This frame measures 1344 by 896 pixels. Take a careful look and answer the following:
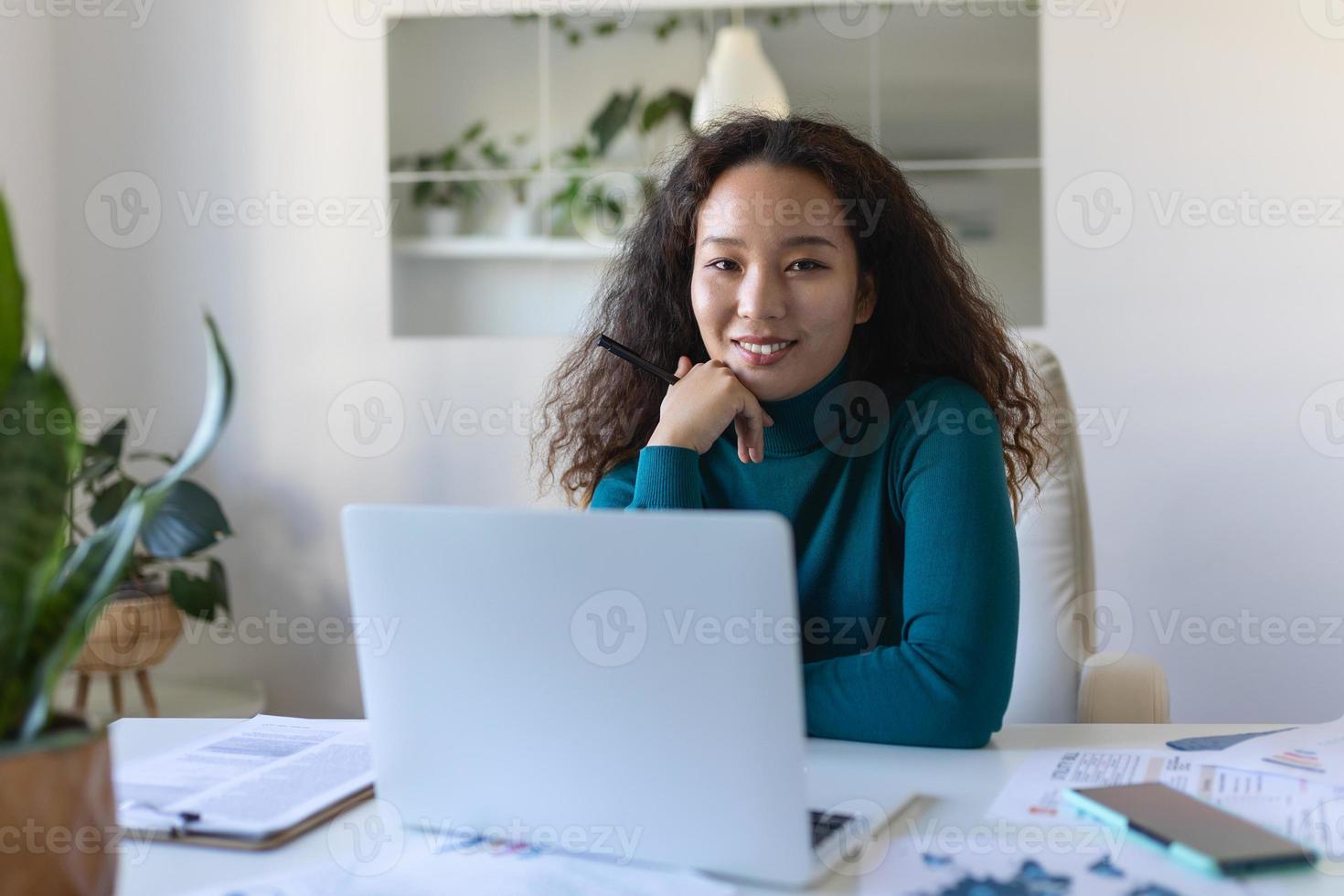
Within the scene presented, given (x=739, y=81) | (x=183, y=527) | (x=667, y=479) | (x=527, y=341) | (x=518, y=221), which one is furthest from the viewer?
(x=518, y=221)

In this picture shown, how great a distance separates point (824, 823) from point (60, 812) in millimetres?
499

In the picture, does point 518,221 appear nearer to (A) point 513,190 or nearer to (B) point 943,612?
(A) point 513,190

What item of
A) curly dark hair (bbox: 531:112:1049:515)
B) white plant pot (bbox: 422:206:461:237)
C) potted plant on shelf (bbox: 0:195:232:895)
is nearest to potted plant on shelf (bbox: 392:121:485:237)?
white plant pot (bbox: 422:206:461:237)

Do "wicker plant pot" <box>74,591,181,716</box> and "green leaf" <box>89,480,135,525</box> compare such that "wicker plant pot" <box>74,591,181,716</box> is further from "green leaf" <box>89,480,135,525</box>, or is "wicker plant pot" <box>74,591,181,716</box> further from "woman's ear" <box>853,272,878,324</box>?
"woman's ear" <box>853,272,878,324</box>

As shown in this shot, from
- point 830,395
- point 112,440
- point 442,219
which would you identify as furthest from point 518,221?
point 830,395

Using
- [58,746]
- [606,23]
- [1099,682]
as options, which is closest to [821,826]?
[58,746]

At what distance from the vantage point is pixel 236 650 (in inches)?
132

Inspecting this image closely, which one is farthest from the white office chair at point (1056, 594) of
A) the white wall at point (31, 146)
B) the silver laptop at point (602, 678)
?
the white wall at point (31, 146)

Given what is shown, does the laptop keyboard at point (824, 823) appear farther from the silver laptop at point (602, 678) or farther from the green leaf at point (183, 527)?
the green leaf at point (183, 527)

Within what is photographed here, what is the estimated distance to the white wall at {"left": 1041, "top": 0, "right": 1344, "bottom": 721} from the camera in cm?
290

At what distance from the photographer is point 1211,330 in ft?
9.66

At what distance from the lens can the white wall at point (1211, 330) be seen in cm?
290

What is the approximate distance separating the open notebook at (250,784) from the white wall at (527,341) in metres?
2.01

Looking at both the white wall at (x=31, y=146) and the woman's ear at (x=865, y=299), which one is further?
the white wall at (x=31, y=146)
